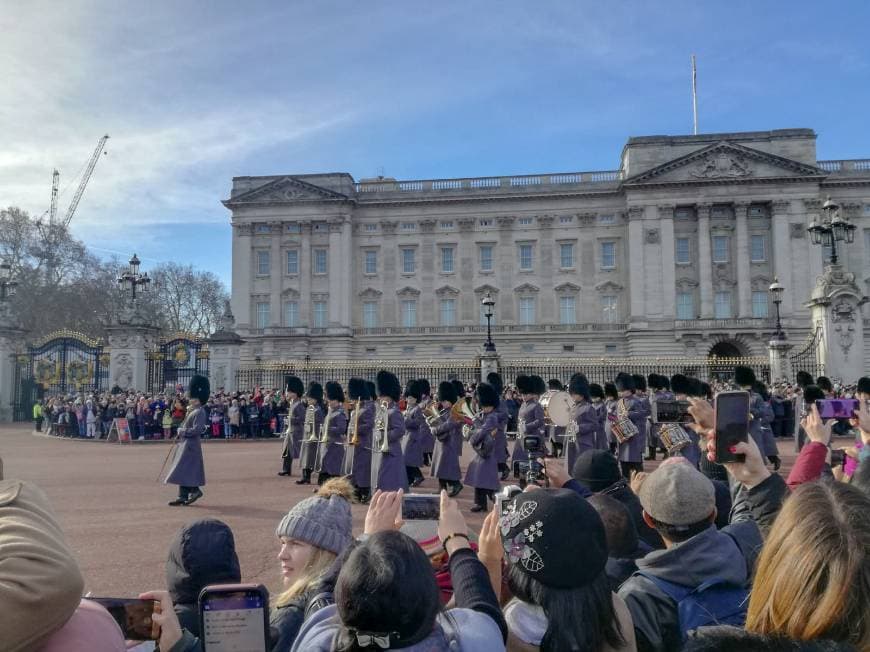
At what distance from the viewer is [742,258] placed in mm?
45062

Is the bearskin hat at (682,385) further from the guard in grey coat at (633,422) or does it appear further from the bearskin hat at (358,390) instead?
the bearskin hat at (358,390)

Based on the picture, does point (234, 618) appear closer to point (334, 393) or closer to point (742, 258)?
point (334, 393)

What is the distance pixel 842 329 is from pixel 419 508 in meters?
20.1

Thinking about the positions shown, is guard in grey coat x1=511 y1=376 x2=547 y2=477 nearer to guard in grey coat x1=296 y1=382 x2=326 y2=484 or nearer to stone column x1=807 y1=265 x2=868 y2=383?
guard in grey coat x1=296 y1=382 x2=326 y2=484

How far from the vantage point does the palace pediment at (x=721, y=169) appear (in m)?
44.2

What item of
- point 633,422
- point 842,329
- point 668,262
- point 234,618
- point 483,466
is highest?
point 668,262

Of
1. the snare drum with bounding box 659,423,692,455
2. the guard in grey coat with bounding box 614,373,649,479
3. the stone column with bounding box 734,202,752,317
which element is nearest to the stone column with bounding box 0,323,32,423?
the guard in grey coat with bounding box 614,373,649,479

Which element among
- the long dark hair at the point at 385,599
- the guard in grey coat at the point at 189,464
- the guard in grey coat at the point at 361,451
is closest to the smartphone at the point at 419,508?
the long dark hair at the point at 385,599

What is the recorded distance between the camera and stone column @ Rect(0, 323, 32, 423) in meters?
25.1

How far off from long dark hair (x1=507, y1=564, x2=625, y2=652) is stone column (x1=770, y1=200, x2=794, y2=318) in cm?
4658

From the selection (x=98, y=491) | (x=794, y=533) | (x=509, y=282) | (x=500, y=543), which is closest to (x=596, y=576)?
(x=500, y=543)

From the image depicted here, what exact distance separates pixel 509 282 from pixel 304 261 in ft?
47.5

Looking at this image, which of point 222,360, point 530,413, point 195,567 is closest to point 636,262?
point 222,360

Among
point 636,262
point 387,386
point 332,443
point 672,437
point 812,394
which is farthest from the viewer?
point 636,262
